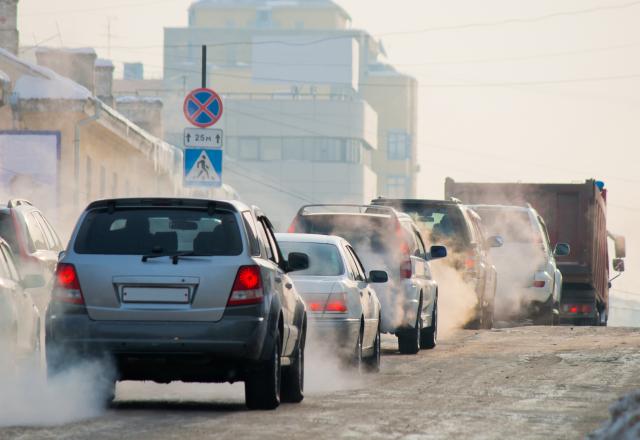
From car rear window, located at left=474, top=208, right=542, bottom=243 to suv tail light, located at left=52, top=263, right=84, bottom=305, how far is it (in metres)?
19.1

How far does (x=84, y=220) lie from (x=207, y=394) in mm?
2527

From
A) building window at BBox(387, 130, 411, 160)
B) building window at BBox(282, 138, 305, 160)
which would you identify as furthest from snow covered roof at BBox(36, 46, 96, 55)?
building window at BBox(387, 130, 411, 160)

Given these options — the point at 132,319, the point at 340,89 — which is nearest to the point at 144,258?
the point at 132,319

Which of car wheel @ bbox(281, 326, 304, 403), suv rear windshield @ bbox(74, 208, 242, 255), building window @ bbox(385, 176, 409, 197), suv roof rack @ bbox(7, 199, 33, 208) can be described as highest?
building window @ bbox(385, 176, 409, 197)

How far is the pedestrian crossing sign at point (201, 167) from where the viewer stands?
28094mm

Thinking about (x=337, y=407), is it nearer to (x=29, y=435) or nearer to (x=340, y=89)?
(x=29, y=435)

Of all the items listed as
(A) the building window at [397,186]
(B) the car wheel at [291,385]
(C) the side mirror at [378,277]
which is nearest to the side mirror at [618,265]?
(C) the side mirror at [378,277]

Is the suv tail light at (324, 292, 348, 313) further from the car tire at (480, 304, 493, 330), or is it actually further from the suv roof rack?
the car tire at (480, 304, 493, 330)

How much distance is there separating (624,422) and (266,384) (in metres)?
3.74

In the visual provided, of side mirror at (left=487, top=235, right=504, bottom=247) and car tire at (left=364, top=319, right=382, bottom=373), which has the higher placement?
side mirror at (left=487, top=235, right=504, bottom=247)

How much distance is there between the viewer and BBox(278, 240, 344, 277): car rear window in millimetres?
17156

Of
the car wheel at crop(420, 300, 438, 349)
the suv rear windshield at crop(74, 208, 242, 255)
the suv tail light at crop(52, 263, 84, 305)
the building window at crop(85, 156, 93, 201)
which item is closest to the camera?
the suv tail light at crop(52, 263, 84, 305)

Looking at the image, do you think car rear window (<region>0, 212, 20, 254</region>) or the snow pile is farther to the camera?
car rear window (<region>0, 212, 20, 254</region>)

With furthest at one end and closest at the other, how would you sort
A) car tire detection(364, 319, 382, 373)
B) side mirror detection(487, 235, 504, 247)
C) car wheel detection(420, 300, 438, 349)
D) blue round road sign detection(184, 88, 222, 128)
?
blue round road sign detection(184, 88, 222, 128), side mirror detection(487, 235, 504, 247), car wheel detection(420, 300, 438, 349), car tire detection(364, 319, 382, 373)
